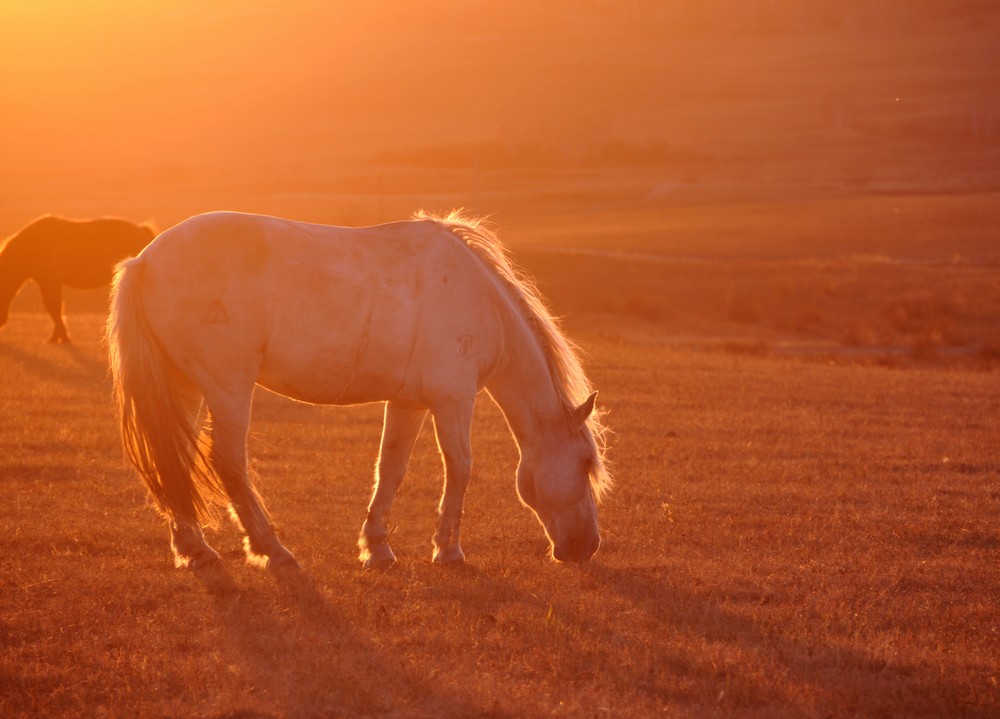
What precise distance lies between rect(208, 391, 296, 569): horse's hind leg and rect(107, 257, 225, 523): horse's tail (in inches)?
4.6

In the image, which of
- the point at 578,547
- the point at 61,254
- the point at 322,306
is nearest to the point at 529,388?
the point at 578,547

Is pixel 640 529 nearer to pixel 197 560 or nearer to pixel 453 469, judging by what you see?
pixel 453 469

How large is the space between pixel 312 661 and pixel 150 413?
1911mm

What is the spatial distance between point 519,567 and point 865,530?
2.83 m

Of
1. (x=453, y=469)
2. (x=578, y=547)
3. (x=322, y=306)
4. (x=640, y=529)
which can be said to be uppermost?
(x=322, y=306)

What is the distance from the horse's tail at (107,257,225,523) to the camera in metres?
6.10

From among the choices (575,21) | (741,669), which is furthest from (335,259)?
(575,21)

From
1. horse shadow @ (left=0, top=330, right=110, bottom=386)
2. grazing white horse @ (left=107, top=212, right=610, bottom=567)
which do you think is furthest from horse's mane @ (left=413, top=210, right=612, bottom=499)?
horse shadow @ (left=0, top=330, right=110, bottom=386)

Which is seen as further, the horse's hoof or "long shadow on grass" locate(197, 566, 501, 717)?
the horse's hoof

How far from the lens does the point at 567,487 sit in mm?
6727

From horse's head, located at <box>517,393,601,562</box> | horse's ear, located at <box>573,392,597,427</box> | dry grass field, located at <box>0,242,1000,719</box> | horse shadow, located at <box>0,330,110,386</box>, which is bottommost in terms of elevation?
horse shadow, located at <box>0,330,110,386</box>

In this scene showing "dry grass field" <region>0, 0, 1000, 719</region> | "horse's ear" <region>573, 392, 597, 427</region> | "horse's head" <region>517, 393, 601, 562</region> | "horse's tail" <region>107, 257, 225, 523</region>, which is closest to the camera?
"dry grass field" <region>0, 0, 1000, 719</region>

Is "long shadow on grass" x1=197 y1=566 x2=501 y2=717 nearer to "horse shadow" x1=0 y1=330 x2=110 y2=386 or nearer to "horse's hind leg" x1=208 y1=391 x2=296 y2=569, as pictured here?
"horse's hind leg" x1=208 y1=391 x2=296 y2=569

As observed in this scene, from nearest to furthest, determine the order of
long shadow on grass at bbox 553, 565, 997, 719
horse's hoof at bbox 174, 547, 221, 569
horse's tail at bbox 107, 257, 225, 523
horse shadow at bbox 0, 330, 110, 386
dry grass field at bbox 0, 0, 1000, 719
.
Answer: long shadow on grass at bbox 553, 565, 997, 719
dry grass field at bbox 0, 0, 1000, 719
horse's tail at bbox 107, 257, 225, 523
horse's hoof at bbox 174, 547, 221, 569
horse shadow at bbox 0, 330, 110, 386
